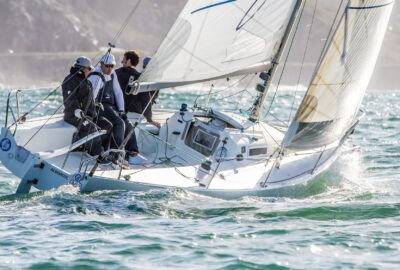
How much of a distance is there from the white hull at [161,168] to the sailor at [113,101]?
1.12 ft

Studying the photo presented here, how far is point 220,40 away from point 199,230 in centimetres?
401

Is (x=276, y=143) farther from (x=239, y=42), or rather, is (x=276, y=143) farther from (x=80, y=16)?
(x=80, y=16)

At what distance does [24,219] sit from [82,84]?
2.47 meters

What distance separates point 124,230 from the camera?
8.88m

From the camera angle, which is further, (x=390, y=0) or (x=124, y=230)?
(x=390, y=0)

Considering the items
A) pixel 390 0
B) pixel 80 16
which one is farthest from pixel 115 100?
pixel 80 16

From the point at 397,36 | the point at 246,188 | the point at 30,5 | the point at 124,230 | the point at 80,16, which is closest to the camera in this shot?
the point at 124,230

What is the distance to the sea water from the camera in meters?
7.82

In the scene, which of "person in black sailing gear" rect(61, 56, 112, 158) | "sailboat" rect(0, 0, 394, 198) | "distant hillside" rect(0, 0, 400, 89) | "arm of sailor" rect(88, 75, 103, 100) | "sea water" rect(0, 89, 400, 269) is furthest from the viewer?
"distant hillside" rect(0, 0, 400, 89)

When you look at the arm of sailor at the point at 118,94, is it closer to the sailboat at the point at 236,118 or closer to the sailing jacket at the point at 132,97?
the sailboat at the point at 236,118

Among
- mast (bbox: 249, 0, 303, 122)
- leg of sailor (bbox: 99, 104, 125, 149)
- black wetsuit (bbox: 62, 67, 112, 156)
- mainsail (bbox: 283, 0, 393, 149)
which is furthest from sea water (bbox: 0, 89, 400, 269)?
mast (bbox: 249, 0, 303, 122)

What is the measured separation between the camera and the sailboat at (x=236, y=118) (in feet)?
35.9

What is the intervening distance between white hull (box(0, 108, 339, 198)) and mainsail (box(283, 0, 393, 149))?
36cm

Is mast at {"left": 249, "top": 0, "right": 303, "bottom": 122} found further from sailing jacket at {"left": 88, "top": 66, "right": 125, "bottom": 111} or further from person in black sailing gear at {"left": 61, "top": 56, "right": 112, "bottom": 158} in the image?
person in black sailing gear at {"left": 61, "top": 56, "right": 112, "bottom": 158}
